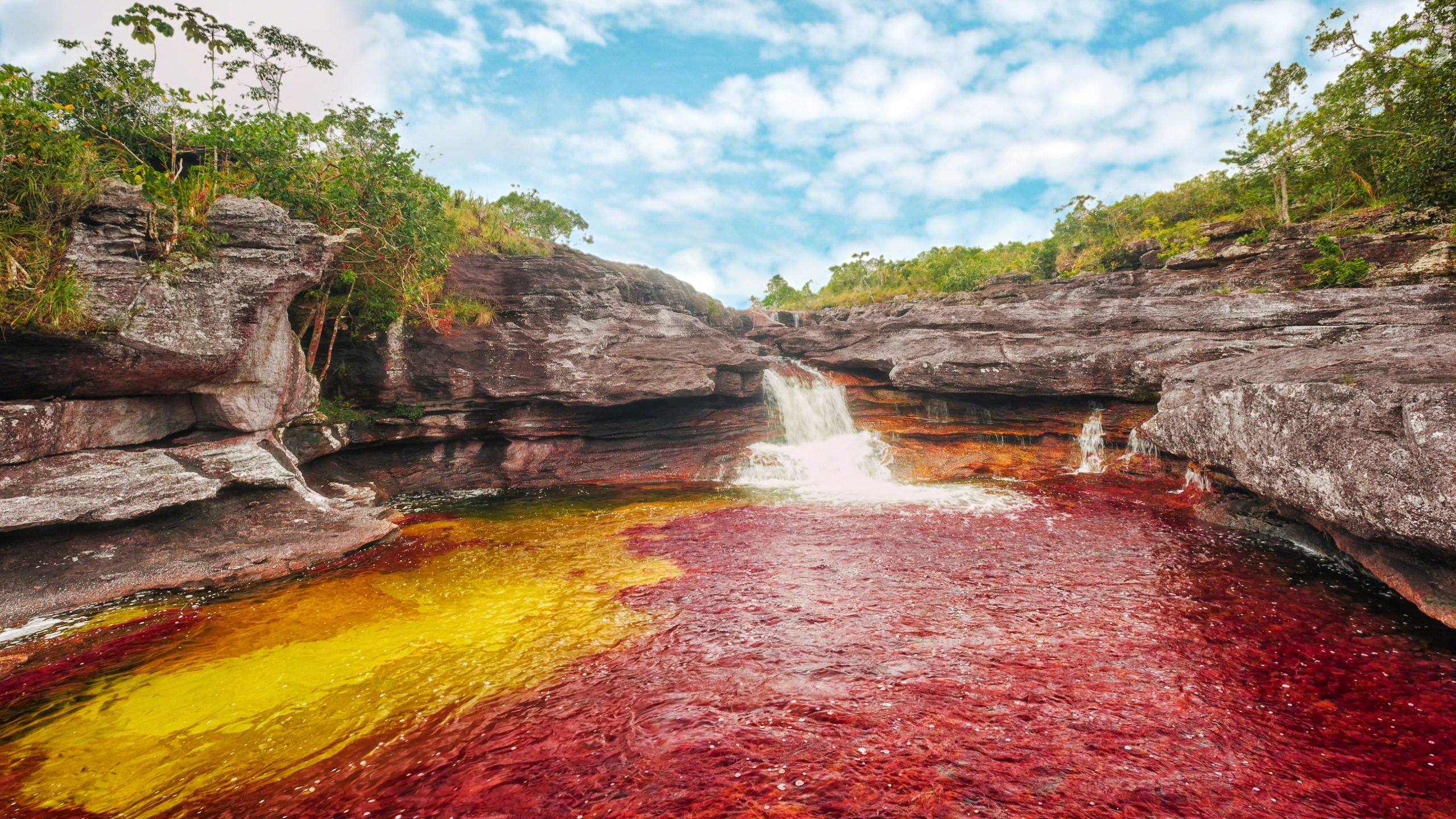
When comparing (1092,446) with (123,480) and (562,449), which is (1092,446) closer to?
(562,449)

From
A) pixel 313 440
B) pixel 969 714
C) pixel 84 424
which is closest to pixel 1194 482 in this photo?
pixel 969 714

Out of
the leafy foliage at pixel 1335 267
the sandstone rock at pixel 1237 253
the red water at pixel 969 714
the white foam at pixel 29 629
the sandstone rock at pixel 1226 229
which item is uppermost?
the sandstone rock at pixel 1226 229

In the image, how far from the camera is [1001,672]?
513 cm

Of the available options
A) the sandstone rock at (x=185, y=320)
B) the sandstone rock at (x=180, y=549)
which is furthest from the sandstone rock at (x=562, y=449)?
the sandstone rock at (x=180, y=549)

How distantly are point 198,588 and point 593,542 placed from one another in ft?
20.0

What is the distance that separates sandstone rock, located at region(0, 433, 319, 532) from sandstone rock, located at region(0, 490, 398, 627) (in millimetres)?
364

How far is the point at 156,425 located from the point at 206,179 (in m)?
5.06

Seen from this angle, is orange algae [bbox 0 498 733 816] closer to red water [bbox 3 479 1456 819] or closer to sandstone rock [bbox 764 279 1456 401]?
red water [bbox 3 479 1456 819]

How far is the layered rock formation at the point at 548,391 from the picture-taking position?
17.2m

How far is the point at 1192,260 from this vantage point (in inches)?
816

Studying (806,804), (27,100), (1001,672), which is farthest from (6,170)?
(1001,672)

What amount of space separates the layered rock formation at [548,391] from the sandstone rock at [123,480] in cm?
557

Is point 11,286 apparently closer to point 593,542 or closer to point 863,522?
point 593,542

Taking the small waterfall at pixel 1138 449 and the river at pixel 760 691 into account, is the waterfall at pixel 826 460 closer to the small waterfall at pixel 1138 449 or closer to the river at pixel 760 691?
the small waterfall at pixel 1138 449
